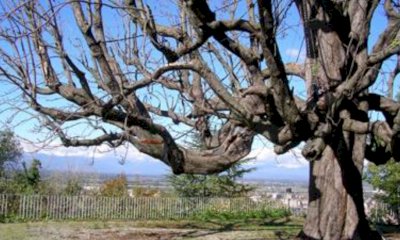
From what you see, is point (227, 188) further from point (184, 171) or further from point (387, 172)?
point (184, 171)

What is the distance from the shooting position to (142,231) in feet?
63.6

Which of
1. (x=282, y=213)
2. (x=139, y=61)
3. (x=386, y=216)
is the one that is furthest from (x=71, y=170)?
(x=139, y=61)

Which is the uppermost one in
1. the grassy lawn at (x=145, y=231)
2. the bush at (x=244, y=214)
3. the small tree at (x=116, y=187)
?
the small tree at (x=116, y=187)

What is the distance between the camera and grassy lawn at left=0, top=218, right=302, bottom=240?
57.9ft

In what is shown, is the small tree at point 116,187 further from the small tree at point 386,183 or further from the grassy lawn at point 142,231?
the small tree at point 386,183

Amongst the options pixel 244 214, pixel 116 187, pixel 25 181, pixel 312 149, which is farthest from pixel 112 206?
pixel 312 149

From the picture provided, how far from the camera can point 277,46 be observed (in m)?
7.51

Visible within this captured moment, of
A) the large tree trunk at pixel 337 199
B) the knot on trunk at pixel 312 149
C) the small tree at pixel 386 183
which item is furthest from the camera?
the small tree at pixel 386 183

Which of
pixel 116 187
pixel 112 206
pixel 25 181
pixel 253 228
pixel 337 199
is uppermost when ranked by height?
pixel 25 181

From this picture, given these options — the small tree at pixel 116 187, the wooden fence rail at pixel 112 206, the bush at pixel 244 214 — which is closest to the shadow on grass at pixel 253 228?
the bush at pixel 244 214

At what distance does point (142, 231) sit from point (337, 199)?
410 inches

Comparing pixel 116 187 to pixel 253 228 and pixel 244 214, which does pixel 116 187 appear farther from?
pixel 253 228

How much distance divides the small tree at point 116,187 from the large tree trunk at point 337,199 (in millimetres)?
20910

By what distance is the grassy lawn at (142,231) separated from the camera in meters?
17.7
